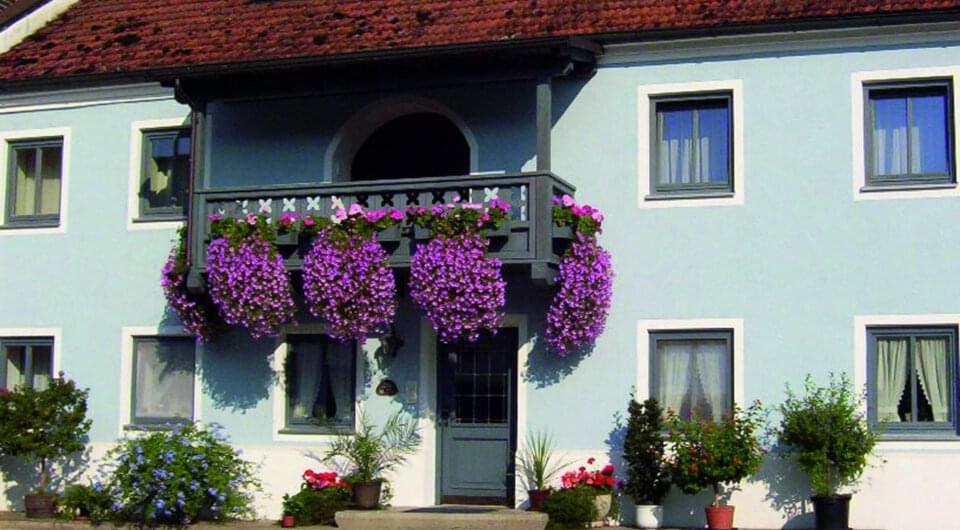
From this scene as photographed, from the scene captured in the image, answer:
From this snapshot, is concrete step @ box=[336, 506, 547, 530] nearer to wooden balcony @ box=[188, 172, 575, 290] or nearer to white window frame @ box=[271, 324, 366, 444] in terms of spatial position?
white window frame @ box=[271, 324, 366, 444]

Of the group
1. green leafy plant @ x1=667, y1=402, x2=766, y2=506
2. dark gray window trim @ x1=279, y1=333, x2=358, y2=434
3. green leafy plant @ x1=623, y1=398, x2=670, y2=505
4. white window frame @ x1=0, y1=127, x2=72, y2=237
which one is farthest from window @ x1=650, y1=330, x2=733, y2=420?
white window frame @ x1=0, y1=127, x2=72, y2=237

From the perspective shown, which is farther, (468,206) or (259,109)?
(259,109)

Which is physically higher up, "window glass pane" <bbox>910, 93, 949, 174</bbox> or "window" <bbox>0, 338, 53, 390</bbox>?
"window glass pane" <bbox>910, 93, 949, 174</bbox>

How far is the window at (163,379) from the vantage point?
19.2m

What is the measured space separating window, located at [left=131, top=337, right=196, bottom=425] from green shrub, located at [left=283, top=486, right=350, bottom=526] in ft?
8.17

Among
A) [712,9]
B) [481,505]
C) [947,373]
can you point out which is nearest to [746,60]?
[712,9]

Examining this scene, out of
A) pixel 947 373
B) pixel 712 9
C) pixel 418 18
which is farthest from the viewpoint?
pixel 418 18

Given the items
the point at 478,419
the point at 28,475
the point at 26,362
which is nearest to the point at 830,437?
the point at 478,419

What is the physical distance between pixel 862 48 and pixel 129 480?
9574 millimetres

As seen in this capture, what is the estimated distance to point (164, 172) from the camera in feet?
64.5

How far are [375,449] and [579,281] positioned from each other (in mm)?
3173

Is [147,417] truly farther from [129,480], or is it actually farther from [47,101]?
[47,101]

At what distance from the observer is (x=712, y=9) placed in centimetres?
1748

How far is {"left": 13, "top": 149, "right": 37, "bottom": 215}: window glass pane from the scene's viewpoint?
66.6 feet
